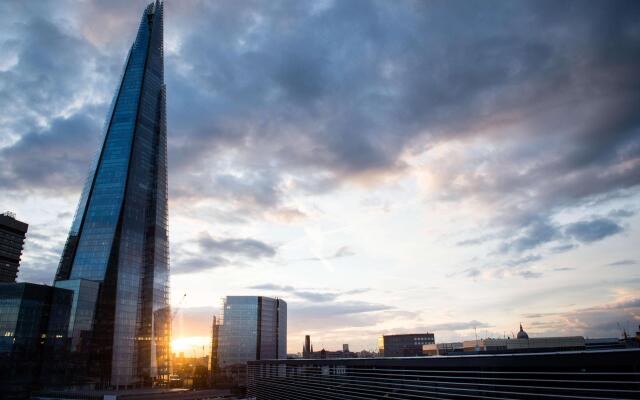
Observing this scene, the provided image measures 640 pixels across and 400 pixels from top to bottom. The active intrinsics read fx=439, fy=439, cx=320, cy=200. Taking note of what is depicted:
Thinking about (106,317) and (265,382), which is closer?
(265,382)

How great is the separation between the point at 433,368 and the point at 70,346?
533 ft

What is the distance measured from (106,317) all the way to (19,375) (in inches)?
1596

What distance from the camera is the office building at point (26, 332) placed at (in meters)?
162

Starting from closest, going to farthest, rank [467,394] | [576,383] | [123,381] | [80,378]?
[576,383] → [467,394] → [80,378] → [123,381]

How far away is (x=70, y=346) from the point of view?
7239 inches

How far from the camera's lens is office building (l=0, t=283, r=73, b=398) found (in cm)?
16194

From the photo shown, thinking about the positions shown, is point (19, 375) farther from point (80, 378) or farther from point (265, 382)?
point (265, 382)

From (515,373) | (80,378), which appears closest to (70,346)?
(80,378)

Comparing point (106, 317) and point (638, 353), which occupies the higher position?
point (106, 317)

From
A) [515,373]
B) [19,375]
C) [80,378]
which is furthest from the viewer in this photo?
[80,378]

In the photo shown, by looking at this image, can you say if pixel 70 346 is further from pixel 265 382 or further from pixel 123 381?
pixel 265 382

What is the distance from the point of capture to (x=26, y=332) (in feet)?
553

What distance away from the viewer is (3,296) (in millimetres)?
168875

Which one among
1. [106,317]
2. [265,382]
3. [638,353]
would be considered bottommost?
[265,382]
